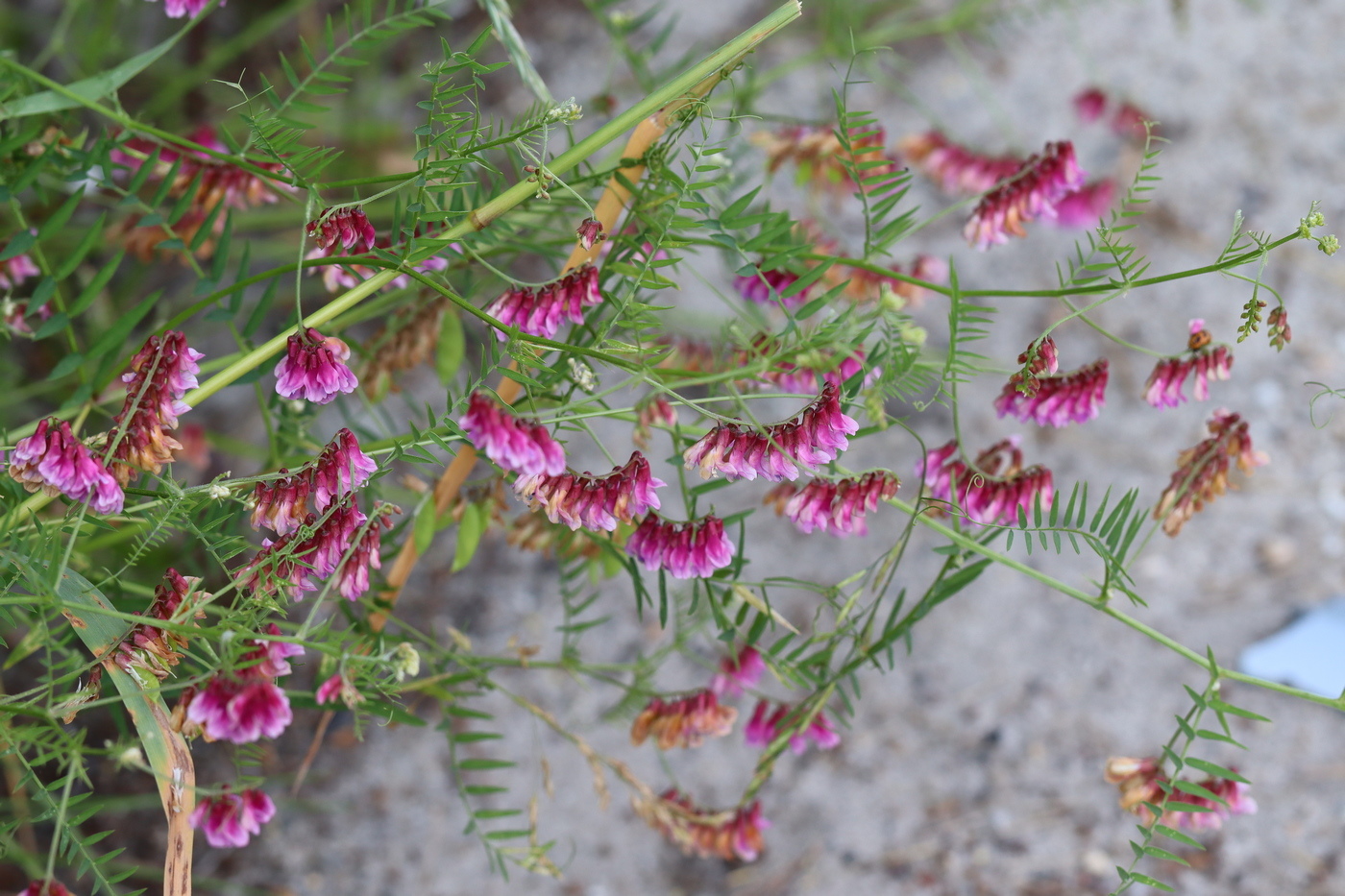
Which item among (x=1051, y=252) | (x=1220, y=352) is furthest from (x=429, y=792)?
(x=1051, y=252)

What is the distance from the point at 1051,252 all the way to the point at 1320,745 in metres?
0.99

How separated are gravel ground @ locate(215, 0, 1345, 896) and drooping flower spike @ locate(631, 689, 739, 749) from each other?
497 mm

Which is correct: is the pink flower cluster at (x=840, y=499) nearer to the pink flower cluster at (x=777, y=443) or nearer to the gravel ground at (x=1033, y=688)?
the pink flower cluster at (x=777, y=443)

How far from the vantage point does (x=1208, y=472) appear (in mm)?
1025

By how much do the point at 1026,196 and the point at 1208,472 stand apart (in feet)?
1.09

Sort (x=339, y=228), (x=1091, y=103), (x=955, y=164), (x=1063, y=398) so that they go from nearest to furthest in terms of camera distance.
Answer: (x=339, y=228) < (x=1063, y=398) < (x=955, y=164) < (x=1091, y=103)

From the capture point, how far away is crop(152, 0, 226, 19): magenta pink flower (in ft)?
3.18

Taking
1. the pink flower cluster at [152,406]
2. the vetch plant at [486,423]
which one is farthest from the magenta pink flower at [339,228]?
the pink flower cluster at [152,406]

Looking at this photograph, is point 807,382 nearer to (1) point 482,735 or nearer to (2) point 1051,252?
(1) point 482,735

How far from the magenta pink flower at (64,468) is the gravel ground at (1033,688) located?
3.01ft

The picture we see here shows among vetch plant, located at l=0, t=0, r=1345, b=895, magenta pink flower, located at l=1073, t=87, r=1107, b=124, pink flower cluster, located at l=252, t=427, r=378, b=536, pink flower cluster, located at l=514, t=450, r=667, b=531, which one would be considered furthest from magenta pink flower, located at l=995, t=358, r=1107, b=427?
magenta pink flower, located at l=1073, t=87, r=1107, b=124

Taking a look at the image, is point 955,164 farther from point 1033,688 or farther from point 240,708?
point 240,708

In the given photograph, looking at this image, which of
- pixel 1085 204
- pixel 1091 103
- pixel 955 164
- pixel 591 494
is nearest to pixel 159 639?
pixel 591 494

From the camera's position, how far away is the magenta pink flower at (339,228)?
832mm
